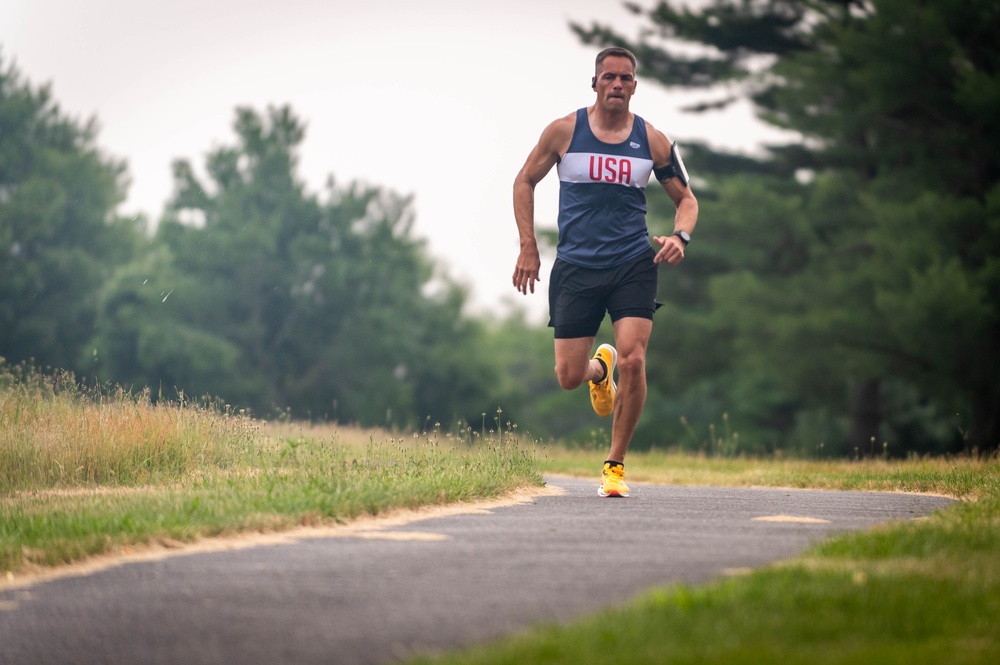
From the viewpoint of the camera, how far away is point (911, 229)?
22734mm

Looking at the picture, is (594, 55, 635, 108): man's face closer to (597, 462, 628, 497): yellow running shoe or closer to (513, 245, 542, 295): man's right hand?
(513, 245, 542, 295): man's right hand

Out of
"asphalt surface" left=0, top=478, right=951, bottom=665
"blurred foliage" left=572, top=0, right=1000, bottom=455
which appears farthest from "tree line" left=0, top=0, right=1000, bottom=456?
"asphalt surface" left=0, top=478, right=951, bottom=665

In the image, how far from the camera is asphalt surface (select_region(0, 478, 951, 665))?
3.90 metres

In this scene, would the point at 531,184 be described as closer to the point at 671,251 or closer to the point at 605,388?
the point at 671,251

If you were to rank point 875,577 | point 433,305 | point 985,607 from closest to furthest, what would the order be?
point 985,607
point 875,577
point 433,305

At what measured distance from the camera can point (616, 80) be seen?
7.93m

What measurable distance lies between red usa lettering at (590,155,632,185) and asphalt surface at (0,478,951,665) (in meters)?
2.28

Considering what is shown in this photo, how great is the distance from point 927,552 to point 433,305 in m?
49.1

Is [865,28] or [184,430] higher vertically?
[865,28]

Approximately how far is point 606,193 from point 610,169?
0.16 metres

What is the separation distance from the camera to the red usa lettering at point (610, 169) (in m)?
8.02

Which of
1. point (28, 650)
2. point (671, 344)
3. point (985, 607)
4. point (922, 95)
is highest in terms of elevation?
point (922, 95)

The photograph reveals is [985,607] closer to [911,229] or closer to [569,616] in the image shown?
[569,616]

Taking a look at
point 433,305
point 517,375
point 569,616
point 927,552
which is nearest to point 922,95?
point 927,552
